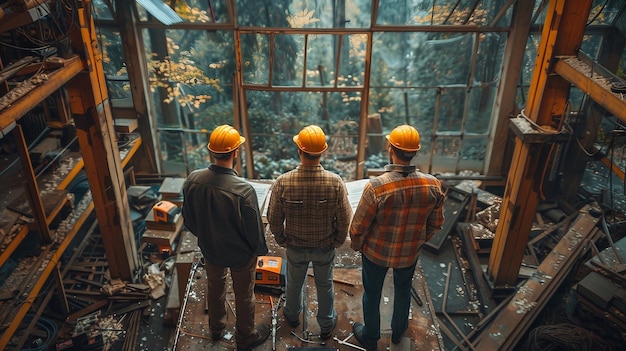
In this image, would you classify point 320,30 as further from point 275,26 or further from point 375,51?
point 375,51

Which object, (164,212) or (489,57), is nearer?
(164,212)

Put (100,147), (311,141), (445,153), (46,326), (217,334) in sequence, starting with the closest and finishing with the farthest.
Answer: (311,141) < (217,334) < (100,147) < (46,326) < (445,153)

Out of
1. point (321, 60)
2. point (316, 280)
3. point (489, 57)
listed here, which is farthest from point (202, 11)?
point (489, 57)

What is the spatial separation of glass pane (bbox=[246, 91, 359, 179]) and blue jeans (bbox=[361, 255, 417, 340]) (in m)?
2.85

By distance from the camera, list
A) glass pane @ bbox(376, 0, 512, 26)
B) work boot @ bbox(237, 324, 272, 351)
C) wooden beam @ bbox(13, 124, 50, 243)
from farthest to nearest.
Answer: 1. glass pane @ bbox(376, 0, 512, 26)
2. wooden beam @ bbox(13, 124, 50, 243)
3. work boot @ bbox(237, 324, 272, 351)

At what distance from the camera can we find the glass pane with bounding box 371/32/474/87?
515 cm

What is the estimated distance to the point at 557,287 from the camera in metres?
4.30

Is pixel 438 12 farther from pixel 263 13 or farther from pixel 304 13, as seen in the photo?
pixel 263 13

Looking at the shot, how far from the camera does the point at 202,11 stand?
4750 millimetres

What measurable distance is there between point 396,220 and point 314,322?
3.75 feet

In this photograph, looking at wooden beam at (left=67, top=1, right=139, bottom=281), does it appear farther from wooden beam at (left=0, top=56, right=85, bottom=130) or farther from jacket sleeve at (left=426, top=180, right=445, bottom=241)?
jacket sleeve at (left=426, top=180, right=445, bottom=241)

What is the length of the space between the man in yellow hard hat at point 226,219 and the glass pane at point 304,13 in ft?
8.59

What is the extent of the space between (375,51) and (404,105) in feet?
2.69

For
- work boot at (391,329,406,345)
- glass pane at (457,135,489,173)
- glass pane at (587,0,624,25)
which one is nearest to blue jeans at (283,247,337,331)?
work boot at (391,329,406,345)
